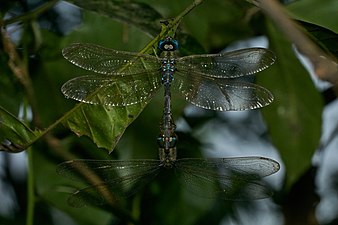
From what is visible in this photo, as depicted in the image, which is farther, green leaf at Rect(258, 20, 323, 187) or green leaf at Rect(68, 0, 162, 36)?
green leaf at Rect(258, 20, 323, 187)

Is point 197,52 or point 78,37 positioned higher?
point 78,37

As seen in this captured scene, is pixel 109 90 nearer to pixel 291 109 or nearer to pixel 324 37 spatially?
pixel 324 37

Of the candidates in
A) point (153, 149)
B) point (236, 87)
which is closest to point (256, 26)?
point (153, 149)

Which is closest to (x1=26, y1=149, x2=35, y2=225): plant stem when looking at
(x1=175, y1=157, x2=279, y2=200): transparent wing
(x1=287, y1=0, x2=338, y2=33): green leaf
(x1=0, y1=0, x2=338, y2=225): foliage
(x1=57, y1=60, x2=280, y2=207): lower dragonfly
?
(x1=0, y1=0, x2=338, y2=225): foliage

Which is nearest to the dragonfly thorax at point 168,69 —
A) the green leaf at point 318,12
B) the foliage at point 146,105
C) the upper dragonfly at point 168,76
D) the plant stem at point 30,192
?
the upper dragonfly at point 168,76

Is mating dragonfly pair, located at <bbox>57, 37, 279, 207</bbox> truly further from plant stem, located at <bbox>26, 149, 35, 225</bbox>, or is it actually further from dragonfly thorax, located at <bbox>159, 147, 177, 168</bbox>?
plant stem, located at <bbox>26, 149, 35, 225</bbox>

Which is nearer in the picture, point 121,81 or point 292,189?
point 121,81

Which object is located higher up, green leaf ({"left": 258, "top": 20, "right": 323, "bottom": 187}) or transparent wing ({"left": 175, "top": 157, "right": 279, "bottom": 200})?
green leaf ({"left": 258, "top": 20, "right": 323, "bottom": 187})

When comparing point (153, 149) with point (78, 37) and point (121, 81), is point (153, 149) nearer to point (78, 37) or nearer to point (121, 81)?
point (78, 37)
